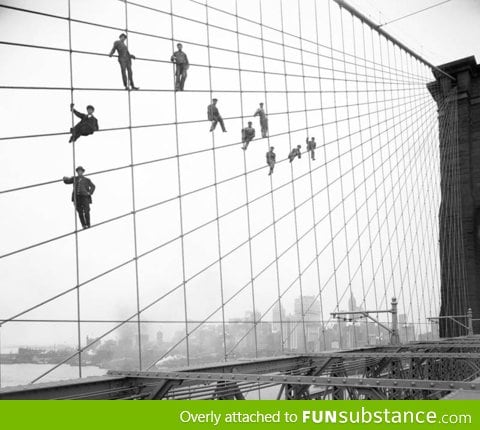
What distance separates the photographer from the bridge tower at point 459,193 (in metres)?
22.1

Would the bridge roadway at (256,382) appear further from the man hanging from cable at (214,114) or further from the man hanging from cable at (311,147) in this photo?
the man hanging from cable at (311,147)

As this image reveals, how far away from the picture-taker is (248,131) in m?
14.5

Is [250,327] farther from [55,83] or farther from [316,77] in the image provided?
[316,77]

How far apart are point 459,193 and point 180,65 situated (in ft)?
49.1

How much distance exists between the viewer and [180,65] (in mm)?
12016

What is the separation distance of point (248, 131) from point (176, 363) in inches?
243

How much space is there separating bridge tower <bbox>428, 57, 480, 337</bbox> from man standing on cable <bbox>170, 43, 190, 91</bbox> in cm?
1404

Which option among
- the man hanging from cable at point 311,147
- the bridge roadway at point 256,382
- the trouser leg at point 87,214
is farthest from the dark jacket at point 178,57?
the man hanging from cable at point 311,147

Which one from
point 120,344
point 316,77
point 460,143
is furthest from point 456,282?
point 120,344

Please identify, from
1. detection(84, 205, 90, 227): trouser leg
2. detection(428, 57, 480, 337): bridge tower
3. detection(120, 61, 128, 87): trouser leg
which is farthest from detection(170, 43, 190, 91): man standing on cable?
detection(428, 57, 480, 337): bridge tower

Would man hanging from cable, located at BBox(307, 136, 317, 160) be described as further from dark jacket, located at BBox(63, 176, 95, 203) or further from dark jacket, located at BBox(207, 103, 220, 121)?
dark jacket, located at BBox(63, 176, 95, 203)

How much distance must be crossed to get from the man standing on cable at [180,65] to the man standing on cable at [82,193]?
3789 millimetres

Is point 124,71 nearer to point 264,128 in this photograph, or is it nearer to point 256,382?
point 264,128

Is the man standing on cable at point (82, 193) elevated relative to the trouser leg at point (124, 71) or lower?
lower
